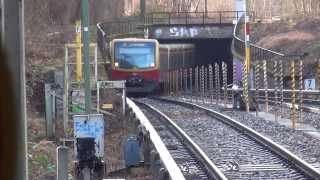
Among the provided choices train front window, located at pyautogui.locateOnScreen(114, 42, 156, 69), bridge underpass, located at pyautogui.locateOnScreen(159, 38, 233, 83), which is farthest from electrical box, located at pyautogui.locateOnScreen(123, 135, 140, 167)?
bridge underpass, located at pyautogui.locateOnScreen(159, 38, 233, 83)

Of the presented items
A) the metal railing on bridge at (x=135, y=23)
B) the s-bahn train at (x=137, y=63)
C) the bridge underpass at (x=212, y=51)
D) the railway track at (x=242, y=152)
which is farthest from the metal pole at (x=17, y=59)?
the bridge underpass at (x=212, y=51)

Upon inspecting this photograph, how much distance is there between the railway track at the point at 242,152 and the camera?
1298cm

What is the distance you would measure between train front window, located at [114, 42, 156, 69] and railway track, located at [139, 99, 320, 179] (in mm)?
19776

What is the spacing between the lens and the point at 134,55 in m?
45.4

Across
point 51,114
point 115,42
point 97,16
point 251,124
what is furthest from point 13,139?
point 97,16

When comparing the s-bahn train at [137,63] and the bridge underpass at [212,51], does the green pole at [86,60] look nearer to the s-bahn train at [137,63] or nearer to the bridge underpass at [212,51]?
the s-bahn train at [137,63]

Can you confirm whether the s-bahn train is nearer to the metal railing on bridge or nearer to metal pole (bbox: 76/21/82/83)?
the metal railing on bridge

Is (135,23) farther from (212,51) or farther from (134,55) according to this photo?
(134,55)

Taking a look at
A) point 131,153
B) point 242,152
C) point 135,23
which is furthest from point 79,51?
point 135,23

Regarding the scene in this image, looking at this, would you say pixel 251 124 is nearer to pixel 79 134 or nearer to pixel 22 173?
pixel 79 134

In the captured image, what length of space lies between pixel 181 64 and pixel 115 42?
733cm

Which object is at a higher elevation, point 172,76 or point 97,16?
point 97,16

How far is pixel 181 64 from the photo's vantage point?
2013 inches

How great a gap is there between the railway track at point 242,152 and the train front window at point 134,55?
779 inches
